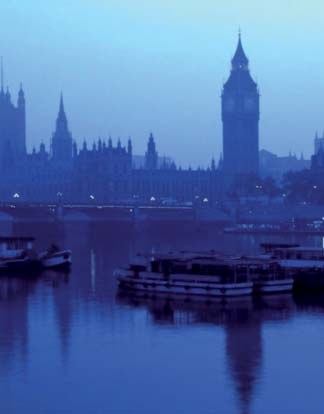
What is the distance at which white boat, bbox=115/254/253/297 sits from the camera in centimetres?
3166

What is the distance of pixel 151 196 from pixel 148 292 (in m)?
86.4

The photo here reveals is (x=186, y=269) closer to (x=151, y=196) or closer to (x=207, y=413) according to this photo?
(x=207, y=413)

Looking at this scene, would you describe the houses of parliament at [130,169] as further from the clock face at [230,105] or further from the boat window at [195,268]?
the boat window at [195,268]

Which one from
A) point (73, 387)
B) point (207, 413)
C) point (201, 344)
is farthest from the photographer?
point (201, 344)

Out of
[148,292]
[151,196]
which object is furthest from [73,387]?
[151,196]

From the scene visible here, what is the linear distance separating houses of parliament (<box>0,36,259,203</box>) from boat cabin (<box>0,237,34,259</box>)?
64843 mm

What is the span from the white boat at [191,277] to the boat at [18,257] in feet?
25.3

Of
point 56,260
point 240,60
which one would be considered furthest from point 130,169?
point 56,260

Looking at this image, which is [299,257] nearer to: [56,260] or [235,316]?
[235,316]

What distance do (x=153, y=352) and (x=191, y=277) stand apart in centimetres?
881

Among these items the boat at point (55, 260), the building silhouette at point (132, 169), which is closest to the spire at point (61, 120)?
the building silhouette at point (132, 169)

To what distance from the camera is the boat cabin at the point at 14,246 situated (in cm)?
4288

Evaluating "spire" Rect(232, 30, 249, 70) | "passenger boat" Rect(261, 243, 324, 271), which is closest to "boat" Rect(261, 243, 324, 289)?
"passenger boat" Rect(261, 243, 324, 271)

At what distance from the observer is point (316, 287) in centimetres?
3400
